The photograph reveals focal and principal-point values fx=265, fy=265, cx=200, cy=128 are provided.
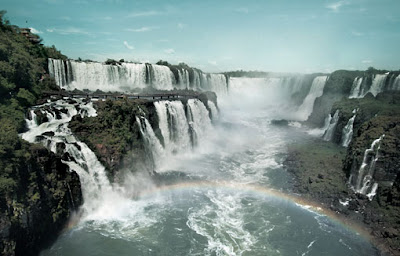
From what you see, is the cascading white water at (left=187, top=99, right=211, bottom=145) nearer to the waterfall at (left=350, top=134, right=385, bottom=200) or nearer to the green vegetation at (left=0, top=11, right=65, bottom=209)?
the green vegetation at (left=0, top=11, right=65, bottom=209)

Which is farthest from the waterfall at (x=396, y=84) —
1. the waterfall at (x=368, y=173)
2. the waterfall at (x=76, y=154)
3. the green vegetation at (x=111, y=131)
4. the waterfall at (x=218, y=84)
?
the waterfall at (x=76, y=154)

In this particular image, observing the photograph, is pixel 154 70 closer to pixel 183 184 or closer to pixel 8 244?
pixel 183 184

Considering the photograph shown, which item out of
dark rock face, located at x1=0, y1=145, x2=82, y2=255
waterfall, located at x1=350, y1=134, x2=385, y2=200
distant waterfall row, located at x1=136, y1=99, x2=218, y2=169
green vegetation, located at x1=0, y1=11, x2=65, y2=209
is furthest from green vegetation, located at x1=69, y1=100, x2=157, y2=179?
waterfall, located at x1=350, y1=134, x2=385, y2=200

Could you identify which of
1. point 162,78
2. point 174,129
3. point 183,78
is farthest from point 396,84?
point 162,78

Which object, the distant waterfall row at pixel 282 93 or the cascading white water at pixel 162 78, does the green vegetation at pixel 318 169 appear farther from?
the cascading white water at pixel 162 78

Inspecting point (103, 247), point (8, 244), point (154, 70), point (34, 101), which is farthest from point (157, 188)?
point (154, 70)
